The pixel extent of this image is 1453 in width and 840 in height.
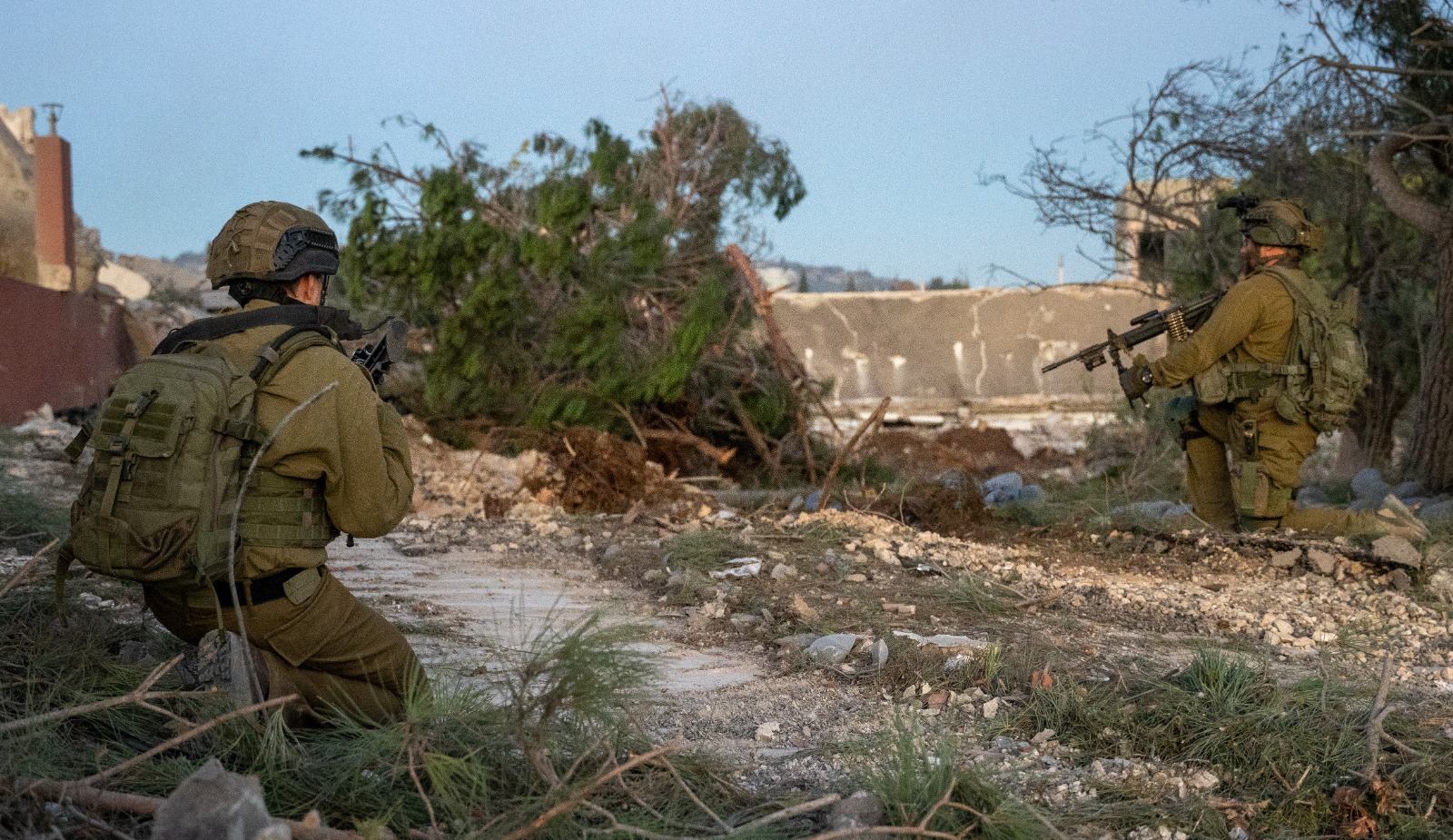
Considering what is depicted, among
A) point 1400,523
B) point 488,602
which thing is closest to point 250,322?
point 488,602

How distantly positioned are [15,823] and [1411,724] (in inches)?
119

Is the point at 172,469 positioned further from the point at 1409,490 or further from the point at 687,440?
the point at 1409,490

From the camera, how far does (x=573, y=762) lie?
2338 mm

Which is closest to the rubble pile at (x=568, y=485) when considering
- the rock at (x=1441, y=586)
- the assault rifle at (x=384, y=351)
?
the rock at (x=1441, y=586)

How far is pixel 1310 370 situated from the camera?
19.0 feet

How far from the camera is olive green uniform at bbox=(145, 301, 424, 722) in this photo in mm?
2707

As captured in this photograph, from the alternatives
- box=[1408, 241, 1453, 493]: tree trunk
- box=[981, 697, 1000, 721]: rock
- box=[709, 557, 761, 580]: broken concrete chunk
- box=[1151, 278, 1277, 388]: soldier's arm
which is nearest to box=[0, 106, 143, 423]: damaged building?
box=[709, 557, 761, 580]: broken concrete chunk

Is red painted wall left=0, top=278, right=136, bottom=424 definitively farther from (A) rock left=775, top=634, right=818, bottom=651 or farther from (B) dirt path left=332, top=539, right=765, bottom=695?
(A) rock left=775, top=634, right=818, bottom=651

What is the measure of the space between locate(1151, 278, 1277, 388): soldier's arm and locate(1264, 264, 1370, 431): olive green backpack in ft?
0.52

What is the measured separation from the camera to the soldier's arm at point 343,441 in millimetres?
2686

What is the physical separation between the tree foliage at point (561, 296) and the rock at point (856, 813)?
6843 millimetres

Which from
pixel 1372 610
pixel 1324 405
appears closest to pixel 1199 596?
pixel 1372 610

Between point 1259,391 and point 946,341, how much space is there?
38.7 ft

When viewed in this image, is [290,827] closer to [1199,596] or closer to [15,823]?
[15,823]
